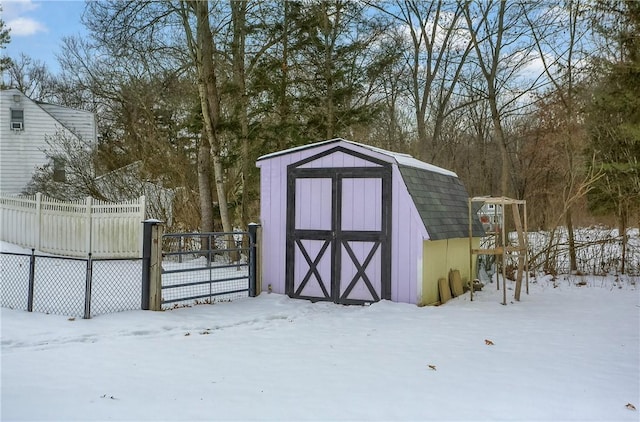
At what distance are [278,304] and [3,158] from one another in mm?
18819

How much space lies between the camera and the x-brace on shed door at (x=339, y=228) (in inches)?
361

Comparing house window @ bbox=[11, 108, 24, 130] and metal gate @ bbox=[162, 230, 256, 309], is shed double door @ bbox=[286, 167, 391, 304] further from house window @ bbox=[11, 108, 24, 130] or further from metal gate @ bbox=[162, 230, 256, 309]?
house window @ bbox=[11, 108, 24, 130]

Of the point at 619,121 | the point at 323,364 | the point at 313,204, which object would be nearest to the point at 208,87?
the point at 313,204

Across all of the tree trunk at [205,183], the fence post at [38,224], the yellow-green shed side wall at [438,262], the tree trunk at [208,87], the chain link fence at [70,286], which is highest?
the tree trunk at [208,87]

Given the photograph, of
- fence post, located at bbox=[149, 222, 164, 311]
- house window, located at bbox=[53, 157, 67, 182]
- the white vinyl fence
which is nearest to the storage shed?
fence post, located at bbox=[149, 222, 164, 311]

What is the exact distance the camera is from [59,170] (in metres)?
19.3

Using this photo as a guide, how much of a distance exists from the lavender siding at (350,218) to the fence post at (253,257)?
234 millimetres

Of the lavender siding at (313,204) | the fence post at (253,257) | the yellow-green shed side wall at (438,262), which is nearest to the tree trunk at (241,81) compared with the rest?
the fence post at (253,257)

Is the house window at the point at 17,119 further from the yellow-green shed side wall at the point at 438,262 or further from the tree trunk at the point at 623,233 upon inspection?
the tree trunk at the point at 623,233

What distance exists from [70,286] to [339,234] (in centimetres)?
507

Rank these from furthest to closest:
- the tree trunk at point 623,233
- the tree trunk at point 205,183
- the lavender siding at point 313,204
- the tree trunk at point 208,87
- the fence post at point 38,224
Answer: the tree trunk at point 205,183
the fence post at point 38,224
the tree trunk at point 623,233
the tree trunk at point 208,87
the lavender siding at point 313,204

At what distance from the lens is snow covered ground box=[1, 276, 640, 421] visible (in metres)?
4.41

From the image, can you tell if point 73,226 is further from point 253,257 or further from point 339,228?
point 339,228

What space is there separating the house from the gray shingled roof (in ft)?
56.7
